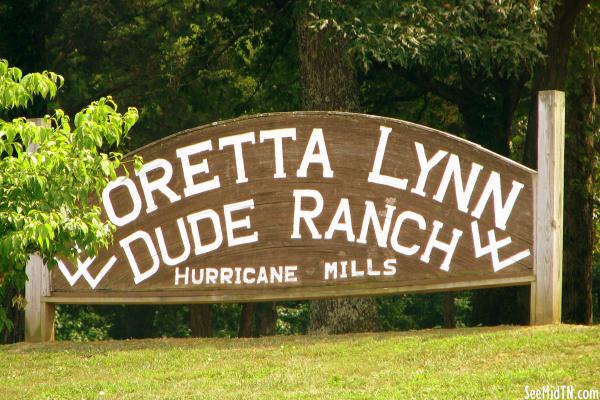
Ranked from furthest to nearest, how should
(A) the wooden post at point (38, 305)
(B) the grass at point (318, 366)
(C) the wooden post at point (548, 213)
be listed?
1. (A) the wooden post at point (38, 305)
2. (C) the wooden post at point (548, 213)
3. (B) the grass at point (318, 366)

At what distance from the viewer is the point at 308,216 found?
1547 centimetres

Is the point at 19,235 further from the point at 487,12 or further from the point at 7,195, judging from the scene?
the point at 487,12

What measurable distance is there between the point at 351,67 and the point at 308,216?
187 inches

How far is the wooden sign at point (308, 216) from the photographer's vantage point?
1505 cm

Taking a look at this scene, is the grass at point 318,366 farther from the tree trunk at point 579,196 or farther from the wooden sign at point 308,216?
the tree trunk at point 579,196

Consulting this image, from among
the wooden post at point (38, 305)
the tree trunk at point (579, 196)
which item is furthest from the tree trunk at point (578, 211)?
the wooden post at point (38, 305)

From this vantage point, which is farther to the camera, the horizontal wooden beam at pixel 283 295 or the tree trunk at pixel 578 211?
the tree trunk at pixel 578 211

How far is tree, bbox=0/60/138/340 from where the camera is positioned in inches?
422

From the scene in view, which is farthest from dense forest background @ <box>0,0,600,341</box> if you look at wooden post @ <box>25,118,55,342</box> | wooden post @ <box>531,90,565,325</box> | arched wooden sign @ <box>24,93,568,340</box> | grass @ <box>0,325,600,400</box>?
wooden post @ <box>531,90,565,325</box>

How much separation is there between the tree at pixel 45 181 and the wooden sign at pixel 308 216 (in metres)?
3.93

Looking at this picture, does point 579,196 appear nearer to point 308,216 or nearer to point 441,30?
point 441,30

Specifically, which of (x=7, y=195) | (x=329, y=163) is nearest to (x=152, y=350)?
(x=329, y=163)

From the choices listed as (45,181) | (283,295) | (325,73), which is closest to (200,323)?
(325,73)
